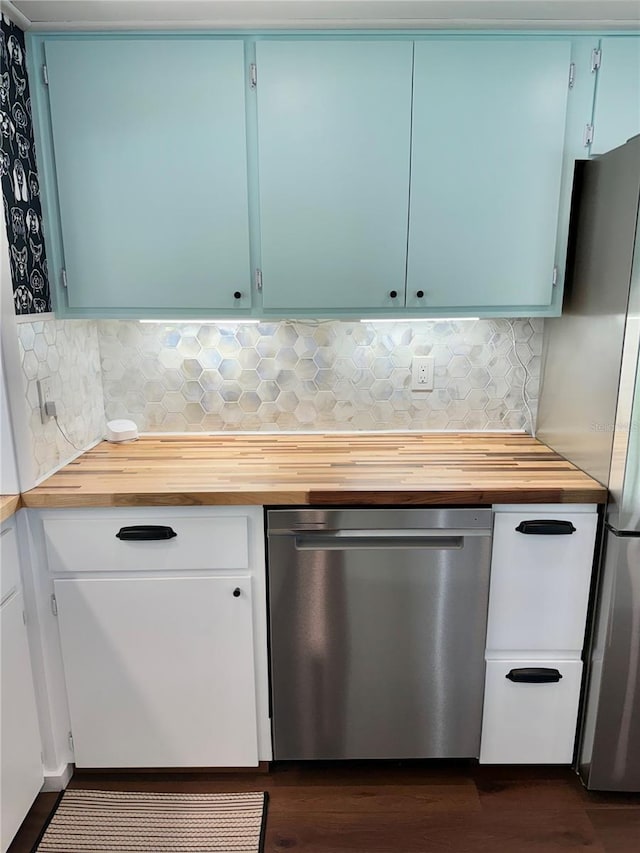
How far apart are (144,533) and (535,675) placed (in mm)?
1238

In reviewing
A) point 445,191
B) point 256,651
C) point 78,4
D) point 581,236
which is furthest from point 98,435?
point 581,236

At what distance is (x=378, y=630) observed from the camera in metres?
1.70

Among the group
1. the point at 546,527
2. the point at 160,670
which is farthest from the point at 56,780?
the point at 546,527

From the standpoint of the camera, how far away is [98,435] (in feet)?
7.10

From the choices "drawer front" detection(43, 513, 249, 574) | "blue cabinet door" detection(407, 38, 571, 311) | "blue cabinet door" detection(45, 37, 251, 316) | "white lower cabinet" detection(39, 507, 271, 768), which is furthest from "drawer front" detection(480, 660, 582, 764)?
"blue cabinet door" detection(45, 37, 251, 316)

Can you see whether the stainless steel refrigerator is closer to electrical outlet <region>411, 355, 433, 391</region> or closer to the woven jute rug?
electrical outlet <region>411, 355, 433, 391</region>

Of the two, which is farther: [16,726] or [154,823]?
[154,823]

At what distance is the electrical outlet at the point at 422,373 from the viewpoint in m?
2.20

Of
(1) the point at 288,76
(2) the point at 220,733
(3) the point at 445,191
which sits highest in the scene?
(1) the point at 288,76

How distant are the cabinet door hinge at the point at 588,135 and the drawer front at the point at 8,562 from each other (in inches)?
80.0

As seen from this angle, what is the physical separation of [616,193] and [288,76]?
1.01 m

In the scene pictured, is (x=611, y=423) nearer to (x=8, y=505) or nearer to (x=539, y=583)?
(x=539, y=583)

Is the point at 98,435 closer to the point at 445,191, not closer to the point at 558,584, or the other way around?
the point at 445,191

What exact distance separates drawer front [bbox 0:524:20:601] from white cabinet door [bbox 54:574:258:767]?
121 mm
